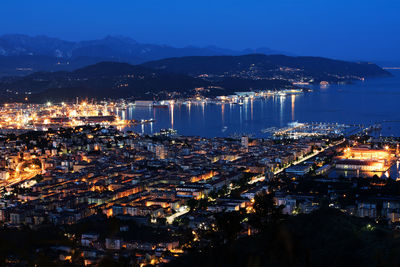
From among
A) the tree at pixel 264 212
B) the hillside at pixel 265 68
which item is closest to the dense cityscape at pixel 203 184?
the tree at pixel 264 212

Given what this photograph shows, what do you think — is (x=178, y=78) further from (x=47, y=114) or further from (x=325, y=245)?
(x=325, y=245)

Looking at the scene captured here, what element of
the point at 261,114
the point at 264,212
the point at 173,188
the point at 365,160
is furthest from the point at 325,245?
the point at 261,114

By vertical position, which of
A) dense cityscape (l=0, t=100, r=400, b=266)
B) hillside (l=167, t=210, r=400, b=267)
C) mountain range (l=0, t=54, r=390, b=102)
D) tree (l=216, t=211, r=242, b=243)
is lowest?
dense cityscape (l=0, t=100, r=400, b=266)

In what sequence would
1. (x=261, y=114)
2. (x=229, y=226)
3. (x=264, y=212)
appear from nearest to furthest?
(x=229, y=226) → (x=264, y=212) → (x=261, y=114)

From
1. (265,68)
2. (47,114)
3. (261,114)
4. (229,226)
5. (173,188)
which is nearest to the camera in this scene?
(229,226)

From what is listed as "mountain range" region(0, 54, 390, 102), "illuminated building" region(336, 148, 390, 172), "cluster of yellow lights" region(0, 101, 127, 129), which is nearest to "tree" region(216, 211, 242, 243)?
"illuminated building" region(336, 148, 390, 172)

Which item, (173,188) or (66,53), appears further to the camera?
(66,53)

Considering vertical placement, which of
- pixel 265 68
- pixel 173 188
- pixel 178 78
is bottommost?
pixel 173 188

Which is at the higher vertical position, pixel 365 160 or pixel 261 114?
pixel 261 114

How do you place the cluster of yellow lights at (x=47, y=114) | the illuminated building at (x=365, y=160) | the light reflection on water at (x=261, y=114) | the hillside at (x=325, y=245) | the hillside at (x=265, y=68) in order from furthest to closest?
the hillside at (x=265, y=68) < the cluster of yellow lights at (x=47, y=114) < the light reflection on water at (x=261, y=114) < the illuminated building at (x=365, y=160) < the hillside at (x=325, y=245)

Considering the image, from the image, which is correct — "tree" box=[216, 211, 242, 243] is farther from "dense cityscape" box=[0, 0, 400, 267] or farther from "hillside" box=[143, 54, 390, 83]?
"hillside" box=[143, 54, 390, 83]

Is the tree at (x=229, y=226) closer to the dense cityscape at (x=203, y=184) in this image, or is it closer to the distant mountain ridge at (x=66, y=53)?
the dense cityscape at (x=203, y=184)
